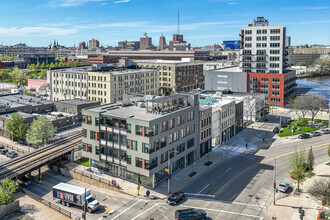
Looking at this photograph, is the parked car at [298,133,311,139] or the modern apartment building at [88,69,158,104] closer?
the parked car at [298,133,311,139]

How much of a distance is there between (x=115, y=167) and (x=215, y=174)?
20.3 metres

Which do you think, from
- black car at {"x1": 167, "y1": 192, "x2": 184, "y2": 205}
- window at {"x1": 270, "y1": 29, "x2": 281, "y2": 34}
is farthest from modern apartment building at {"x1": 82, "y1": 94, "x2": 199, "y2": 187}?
window at {"x1": 270, "y1": 29, "x2": 281, "y2": 34}

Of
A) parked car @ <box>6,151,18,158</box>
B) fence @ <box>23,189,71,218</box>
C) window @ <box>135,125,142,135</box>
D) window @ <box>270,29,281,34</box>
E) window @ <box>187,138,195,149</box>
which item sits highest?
window @ <box>270,29,281,34</box>

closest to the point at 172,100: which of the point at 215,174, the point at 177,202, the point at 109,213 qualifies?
the point at 215,174

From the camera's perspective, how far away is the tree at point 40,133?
76438 mm

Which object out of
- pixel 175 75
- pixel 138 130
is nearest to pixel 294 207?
pixel 138 130

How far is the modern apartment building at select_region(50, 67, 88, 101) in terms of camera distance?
129 m

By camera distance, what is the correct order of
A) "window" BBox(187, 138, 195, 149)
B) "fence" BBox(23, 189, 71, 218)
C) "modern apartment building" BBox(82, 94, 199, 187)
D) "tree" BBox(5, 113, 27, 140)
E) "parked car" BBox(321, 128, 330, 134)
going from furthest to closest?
1. "parked car" BBox(321, 128, 330, 134)
2. "tree" BBox(5, 113, 27, 140)
3. "window" BBox(187, 138, 195, 149)
4. "modern apartment building" BBox(82, 94, 199, 187)
5. "fence" BBox(23, 189, 71, 218)

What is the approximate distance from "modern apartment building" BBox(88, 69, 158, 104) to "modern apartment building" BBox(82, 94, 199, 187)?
51683 millimetres

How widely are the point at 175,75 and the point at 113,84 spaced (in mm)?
47560

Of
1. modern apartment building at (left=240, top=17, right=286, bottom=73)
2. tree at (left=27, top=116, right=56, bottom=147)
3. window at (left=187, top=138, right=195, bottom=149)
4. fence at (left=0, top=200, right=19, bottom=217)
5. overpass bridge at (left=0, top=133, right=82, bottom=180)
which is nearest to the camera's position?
fence at (left=0, top=200, right=19, bottom=217)

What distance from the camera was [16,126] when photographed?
83.2m

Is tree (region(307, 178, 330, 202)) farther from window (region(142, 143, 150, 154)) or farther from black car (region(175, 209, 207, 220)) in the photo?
window (region(142, 143, 150, 154))

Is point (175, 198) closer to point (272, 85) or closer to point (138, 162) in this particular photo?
point (138, 162)
